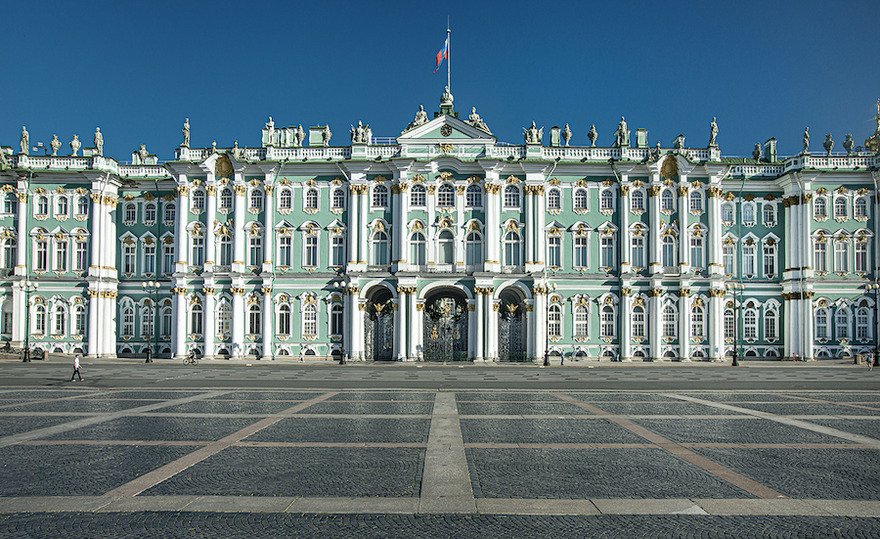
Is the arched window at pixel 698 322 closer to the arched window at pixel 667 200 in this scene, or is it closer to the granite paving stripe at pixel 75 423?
the arched window at pixel 667 200

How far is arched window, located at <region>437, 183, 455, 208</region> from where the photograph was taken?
62.8 m

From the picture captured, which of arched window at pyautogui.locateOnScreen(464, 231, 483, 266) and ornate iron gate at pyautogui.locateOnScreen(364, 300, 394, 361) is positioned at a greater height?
arched window at pyautogui.locateOnScreen(464, 231, 483, 266)

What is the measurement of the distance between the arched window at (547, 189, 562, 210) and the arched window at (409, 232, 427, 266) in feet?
38.4

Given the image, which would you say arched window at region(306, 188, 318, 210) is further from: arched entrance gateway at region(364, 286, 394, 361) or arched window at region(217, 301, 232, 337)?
arched window at region(217, 301, 232, 337)

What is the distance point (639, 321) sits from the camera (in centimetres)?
6294

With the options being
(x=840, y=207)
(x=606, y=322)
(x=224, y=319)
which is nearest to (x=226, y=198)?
(x=224, y=319)

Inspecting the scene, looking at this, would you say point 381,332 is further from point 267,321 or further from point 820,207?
point 820,207

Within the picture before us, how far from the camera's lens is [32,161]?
6556 centimetres

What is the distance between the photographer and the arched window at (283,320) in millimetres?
63188

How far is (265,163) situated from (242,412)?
1671 inches

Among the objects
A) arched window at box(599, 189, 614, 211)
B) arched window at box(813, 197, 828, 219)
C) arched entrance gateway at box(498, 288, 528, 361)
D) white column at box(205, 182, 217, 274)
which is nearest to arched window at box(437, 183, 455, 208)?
arched entrance gateway at box(498, 288, 528, 361)

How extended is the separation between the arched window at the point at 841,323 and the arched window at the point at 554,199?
26.7 meters

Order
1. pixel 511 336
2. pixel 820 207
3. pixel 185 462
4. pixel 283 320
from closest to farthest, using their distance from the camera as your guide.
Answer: pixel 185 462
pixel 511 336
pixel 283 320
pixel 820 207

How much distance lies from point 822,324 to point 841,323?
1699 mm
